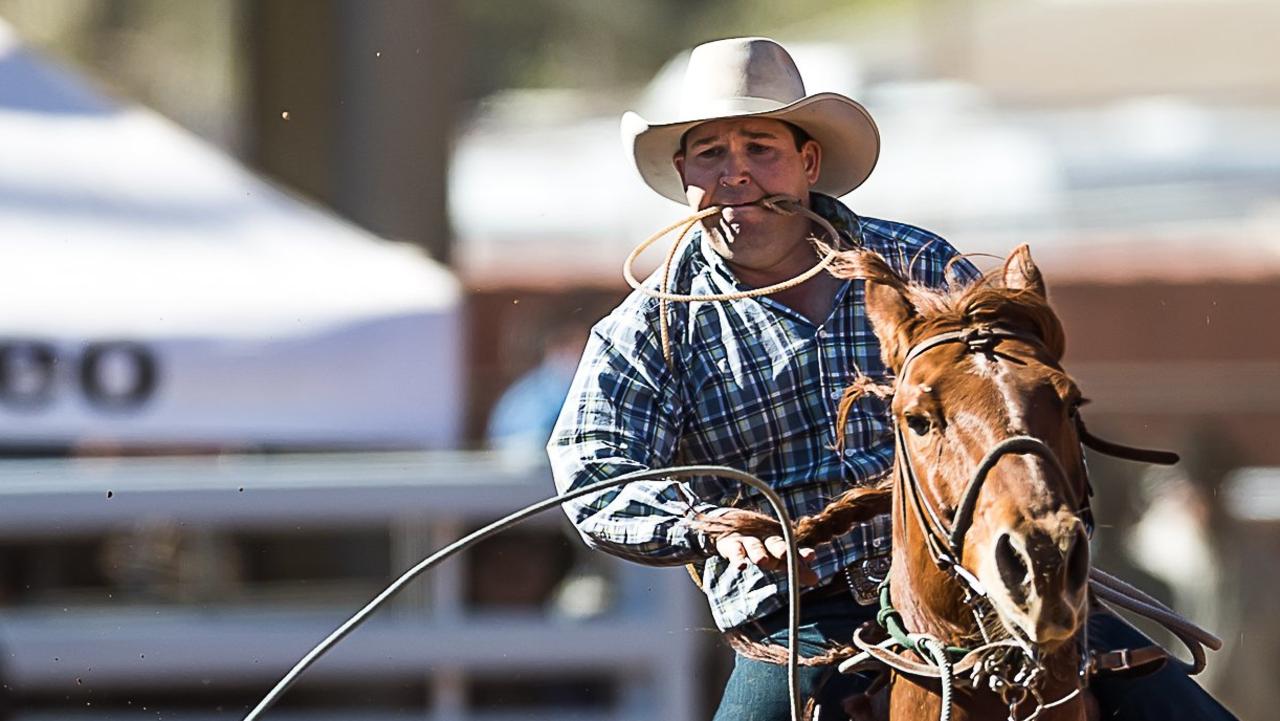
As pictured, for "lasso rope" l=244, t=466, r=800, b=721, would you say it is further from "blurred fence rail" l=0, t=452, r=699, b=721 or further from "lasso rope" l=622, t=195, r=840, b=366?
"blurred fence rail" l=0, t=452, r=699, b=721

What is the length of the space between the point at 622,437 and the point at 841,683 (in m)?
0.50

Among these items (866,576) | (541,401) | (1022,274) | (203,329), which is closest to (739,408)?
(866,576)

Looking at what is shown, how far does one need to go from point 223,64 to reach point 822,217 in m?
35.4

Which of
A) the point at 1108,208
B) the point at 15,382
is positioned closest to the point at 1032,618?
the point at 15,382

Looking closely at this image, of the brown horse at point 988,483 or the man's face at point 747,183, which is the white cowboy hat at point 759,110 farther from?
the brown horse at point 988,483

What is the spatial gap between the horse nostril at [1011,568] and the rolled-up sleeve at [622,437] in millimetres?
664

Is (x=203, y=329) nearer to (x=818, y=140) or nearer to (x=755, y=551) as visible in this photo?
(x=818, y=140)

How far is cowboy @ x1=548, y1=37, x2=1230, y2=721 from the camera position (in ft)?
11.3

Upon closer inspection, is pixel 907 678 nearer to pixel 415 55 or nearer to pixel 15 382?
pixel 15 382

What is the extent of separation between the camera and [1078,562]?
105 inches

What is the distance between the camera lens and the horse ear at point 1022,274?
3.09 m

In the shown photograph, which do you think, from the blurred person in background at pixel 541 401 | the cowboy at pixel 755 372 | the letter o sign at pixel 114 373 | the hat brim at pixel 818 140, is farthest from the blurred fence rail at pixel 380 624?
the cowboy at pixel 755 372

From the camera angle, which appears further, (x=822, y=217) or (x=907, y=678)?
(x=822, y=217)

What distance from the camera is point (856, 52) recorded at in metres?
21.9
